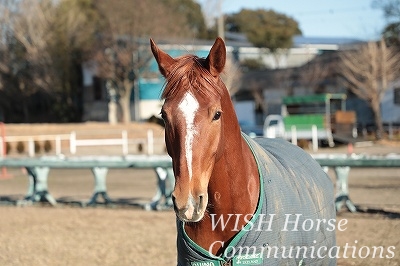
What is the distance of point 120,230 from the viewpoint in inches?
401

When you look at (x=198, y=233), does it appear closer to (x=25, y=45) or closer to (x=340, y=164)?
(x=340, y=164)

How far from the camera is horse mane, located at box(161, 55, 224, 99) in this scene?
12.5ft

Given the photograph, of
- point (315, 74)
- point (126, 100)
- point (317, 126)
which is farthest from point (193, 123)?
point (126, 100)

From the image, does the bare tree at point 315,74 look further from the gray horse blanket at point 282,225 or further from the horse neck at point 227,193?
the horse neck at point 227,193

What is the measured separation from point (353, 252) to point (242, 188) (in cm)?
422

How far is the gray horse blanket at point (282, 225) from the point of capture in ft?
13.4

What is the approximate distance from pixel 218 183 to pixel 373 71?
33.4 m

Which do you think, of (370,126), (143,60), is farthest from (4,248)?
(143,60)

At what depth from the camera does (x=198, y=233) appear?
4.07 meters

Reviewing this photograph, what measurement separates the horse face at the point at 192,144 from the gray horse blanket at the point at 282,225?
1.82 ft

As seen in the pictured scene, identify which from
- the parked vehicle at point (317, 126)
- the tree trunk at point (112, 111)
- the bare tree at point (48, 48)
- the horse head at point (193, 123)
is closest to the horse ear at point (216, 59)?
the horse head at point (193, 123)

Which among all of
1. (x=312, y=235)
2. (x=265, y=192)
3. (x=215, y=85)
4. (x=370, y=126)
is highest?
(x=215, y=85)

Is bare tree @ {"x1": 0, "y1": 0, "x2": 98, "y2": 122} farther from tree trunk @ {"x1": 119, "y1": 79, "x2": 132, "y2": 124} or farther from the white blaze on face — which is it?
the white blaze on face

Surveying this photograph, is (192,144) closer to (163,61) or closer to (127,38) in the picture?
(163,61)
